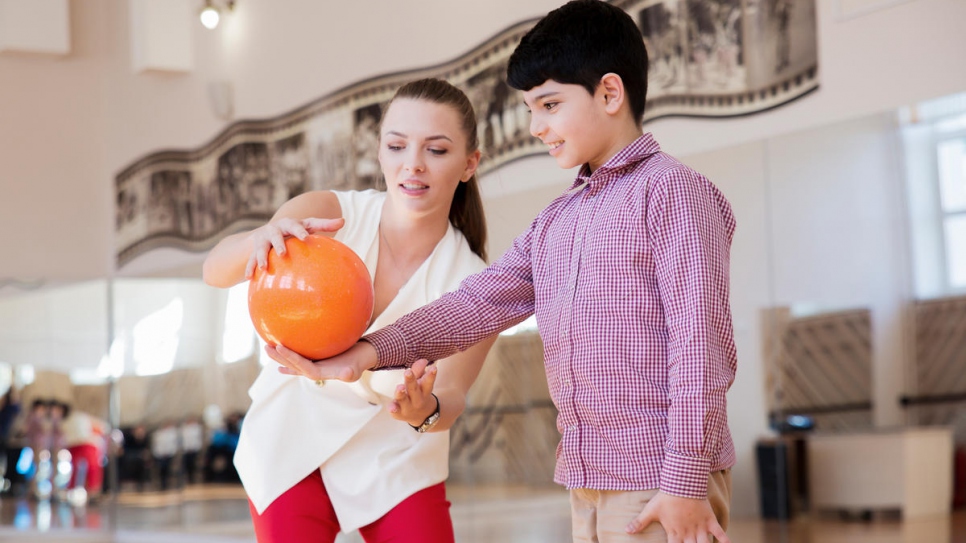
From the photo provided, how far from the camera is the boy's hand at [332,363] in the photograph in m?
2.30

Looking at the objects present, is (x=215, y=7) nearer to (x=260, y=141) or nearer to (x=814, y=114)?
(x=260, y=141)

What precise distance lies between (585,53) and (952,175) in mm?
3293

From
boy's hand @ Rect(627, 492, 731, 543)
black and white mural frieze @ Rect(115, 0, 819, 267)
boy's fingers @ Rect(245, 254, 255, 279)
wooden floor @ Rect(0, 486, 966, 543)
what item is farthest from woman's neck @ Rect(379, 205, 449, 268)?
wooden floor @ Rect(0, 486, 966, 543)

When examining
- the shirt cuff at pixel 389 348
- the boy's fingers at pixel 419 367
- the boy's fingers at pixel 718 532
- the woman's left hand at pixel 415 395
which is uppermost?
the shirt cuff at pixel 389 348

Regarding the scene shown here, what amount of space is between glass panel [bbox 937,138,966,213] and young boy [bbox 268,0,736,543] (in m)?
3.11

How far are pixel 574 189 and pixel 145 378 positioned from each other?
28.9 feet

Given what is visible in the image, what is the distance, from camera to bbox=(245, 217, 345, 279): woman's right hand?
236cm

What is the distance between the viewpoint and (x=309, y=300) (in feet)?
7.45

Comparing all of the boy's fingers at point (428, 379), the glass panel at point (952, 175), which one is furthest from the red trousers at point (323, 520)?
the glass panel at point (952, 175)

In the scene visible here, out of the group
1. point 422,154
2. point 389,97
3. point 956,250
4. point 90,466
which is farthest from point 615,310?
point 90,466

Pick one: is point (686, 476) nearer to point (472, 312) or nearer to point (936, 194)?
point (472, 312)

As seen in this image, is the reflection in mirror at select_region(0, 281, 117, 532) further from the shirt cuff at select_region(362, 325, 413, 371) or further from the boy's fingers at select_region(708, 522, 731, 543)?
the boy's fingers at select_region(708, 522, 731, 543)

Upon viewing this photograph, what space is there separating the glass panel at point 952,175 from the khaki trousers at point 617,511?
10.8 feet

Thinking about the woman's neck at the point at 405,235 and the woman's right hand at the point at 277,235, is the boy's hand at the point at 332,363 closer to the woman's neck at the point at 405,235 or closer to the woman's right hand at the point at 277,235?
the woman's right hand at the point at 277,235
